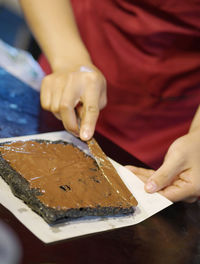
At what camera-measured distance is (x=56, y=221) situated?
1109 mm

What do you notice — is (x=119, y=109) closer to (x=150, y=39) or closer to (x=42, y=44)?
(x=150, y=39)

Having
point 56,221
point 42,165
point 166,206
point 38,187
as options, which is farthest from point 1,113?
point 166,206

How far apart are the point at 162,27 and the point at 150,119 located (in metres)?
0.46

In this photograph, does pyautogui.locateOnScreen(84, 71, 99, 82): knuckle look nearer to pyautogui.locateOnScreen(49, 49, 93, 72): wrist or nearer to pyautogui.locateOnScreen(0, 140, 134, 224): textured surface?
pyautogui.locateOnScreen(49, 49, 93, 72): wrist

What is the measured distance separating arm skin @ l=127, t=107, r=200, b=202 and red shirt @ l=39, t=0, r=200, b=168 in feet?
1.61

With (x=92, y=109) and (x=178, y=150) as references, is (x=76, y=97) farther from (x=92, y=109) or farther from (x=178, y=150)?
(x=178, y=150)

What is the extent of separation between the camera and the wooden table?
3.27ft

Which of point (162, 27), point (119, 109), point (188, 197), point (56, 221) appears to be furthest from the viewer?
point (119, 109)

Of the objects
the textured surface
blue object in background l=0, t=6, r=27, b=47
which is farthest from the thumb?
blue object in background l=0, t=6, r=27, b=47

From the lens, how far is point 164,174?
4.55ft

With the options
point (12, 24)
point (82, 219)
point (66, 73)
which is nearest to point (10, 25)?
point (12, 24)

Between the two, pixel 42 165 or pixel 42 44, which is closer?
pixel 42 165

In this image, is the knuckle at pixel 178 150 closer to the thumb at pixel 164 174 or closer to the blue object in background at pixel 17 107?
the thumb at pixel 164 174

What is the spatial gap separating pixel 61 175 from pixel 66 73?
54cm
